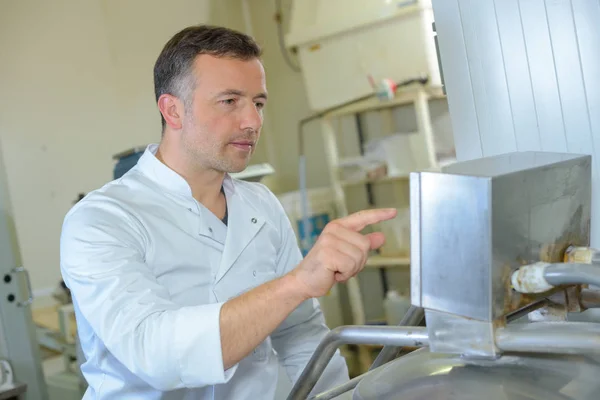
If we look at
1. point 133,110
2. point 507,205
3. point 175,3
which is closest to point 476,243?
point 507,205

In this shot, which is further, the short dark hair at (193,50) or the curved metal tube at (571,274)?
the short dark hair at (193,50)

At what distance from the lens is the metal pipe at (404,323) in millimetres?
855

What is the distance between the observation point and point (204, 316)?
33.1 inches

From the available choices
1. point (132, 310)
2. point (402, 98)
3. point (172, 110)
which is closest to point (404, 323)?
point (132, 310)

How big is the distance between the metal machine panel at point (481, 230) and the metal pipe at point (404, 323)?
0.24m

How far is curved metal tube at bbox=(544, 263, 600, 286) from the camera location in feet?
1.83

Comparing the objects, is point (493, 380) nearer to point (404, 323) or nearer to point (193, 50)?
point (404, 323)

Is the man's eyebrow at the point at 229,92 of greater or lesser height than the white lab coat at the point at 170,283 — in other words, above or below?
above

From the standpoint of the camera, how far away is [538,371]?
62cm

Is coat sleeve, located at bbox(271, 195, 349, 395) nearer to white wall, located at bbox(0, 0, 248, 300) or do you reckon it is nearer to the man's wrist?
the man's wrist

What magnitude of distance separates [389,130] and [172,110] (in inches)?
85.9

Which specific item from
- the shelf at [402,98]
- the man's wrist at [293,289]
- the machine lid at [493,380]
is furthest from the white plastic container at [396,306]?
the machine lid at [493,380]

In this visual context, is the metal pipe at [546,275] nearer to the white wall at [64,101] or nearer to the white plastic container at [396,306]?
Answer: the white plastic container at [396,306]

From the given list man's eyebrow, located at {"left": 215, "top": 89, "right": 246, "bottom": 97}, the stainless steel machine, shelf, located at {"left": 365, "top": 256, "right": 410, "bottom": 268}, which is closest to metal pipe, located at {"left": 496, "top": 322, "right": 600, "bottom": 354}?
the stainless steel machine
